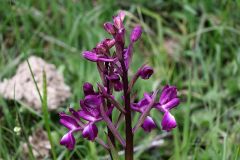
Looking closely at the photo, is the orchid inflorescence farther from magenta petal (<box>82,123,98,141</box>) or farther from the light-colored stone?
the light-colored stone

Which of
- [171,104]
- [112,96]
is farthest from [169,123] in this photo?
[112,96]

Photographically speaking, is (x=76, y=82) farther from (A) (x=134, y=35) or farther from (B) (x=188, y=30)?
(A) (x=134, y=35)

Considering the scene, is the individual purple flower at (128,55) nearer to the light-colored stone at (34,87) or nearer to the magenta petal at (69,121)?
the magenta petal at (69,121)

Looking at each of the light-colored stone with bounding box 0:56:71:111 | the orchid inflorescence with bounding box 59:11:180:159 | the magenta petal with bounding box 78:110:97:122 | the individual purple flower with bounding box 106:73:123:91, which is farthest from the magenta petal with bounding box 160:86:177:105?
the light-colored stone with bounding box 0:56:71:111

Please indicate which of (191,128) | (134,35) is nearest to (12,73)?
(191,128)

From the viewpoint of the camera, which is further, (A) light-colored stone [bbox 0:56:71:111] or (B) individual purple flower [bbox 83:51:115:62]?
(A) light-colored stone [bbox 0:56:71:111]
